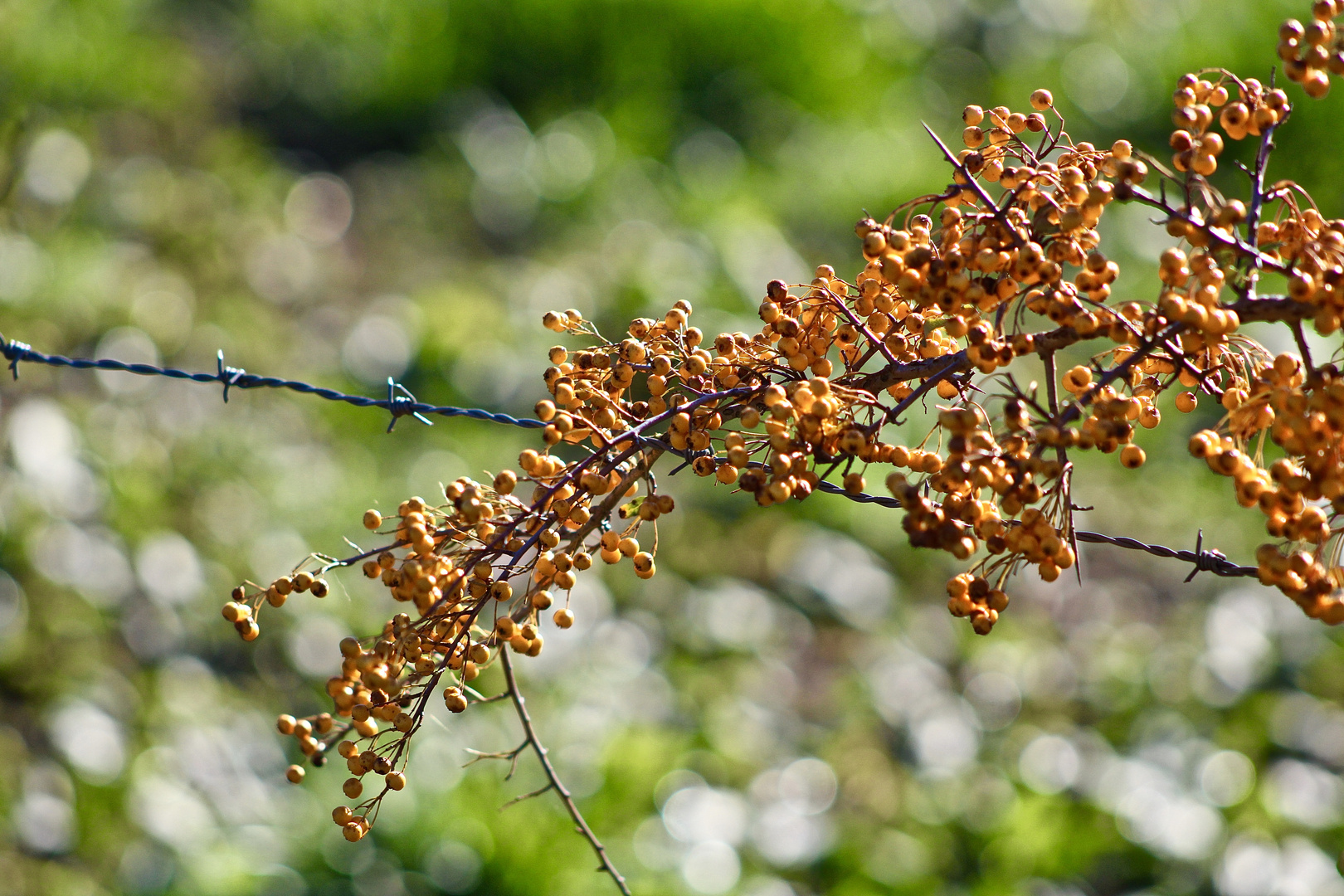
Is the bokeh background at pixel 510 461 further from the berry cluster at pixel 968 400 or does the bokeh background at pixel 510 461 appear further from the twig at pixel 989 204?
the twig at pixel 989 204

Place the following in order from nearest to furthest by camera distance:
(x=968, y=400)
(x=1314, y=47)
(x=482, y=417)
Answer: (x=1314, y=47), (x=968, y=400), (x=482, y=417)

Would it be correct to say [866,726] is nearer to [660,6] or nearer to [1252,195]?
[1252,195]

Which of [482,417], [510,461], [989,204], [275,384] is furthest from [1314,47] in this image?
[510,461]

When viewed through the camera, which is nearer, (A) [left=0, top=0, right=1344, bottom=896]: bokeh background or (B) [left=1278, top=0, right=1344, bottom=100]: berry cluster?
(B) [left=1278, top=0, right=1344, bottom=100]: berry cluster

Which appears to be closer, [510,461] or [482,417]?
[482,417]

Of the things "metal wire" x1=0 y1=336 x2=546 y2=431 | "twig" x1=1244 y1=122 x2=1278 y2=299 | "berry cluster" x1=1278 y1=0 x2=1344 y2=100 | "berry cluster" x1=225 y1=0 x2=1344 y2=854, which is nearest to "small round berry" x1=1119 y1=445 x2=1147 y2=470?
"berry cluster" x1=225 y1=0 x2=1344 y2=854

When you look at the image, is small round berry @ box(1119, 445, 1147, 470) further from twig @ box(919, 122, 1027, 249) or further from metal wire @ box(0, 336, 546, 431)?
metal wire @ box(0, 336, 546, 431)

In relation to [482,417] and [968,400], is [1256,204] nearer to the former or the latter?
[968,400]

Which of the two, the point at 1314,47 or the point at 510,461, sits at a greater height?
the point at 510,461

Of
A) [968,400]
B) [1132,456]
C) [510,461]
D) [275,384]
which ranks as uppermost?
[510,461]
